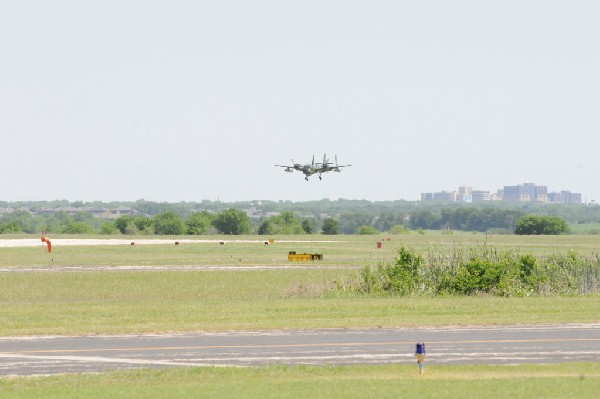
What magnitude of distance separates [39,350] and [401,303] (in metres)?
15.8

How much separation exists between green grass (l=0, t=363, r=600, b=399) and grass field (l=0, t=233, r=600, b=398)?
0.07 feet

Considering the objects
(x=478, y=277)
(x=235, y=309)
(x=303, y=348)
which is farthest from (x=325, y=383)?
(x=478, y=277)

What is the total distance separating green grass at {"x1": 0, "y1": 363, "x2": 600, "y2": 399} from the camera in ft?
68.5

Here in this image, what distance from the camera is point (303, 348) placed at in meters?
27.4

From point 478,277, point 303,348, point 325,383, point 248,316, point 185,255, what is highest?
point 478,277

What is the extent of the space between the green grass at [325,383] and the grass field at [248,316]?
0.02 metres

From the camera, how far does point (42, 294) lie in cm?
5016

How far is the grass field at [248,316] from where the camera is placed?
70.4 ft

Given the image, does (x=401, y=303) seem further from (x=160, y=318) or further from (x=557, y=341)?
(x=557, y=341)

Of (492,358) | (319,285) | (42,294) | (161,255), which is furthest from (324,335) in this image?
(161,255)

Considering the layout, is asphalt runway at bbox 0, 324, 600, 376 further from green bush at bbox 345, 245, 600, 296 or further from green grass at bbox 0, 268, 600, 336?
green bush at bbox 345, 245, 600, 296

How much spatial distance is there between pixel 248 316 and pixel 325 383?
45.2 ft

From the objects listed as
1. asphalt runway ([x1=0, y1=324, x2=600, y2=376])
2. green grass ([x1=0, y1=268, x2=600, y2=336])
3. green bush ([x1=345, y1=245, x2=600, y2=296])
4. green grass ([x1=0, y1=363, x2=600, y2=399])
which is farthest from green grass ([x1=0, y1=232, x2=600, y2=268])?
green grass ([x1=0, y1=363, x2=600, y2=399])

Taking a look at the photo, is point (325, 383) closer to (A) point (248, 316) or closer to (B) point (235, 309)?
(A) point (248, 316)
